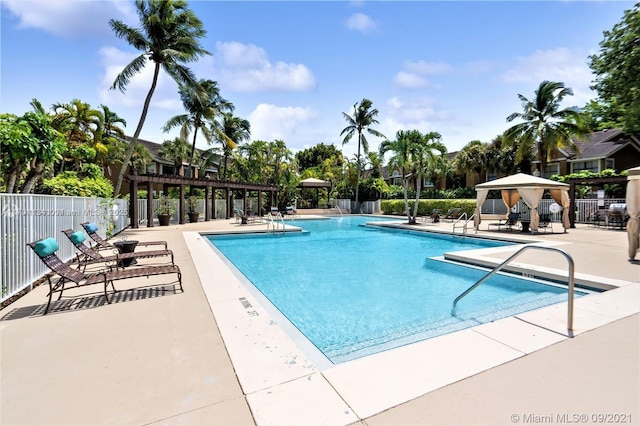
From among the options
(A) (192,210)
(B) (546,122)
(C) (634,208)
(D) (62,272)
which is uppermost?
(B) (546,122)

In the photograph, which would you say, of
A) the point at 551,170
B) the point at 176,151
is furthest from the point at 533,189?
the point at 176,151

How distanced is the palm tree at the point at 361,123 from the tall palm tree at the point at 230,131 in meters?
11.2

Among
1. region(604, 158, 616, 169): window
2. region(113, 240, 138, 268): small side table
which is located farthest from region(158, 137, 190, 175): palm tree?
region(604, 158, 616, 169): window

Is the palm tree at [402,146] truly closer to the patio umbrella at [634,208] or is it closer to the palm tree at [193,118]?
the patio umbrella at [634,208]

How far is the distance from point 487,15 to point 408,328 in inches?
445

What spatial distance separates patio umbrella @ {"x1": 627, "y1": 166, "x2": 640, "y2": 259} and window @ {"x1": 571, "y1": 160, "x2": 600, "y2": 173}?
2311cm

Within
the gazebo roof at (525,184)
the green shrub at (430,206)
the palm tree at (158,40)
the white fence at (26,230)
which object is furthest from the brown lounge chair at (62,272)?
the green shrub at (430,206)

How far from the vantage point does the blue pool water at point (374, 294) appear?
14.8 ft

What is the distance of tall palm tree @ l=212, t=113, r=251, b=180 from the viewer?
27.1m

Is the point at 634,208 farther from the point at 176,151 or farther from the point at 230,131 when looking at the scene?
the point at 176,151

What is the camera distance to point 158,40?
15.8m

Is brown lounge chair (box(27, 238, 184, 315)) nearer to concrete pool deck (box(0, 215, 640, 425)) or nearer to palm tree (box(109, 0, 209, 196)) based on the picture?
concrete pool deck (box(0, 215, 640, 425))

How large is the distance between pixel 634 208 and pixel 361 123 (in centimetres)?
2940

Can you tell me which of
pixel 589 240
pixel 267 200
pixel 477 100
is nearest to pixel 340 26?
pixel 477 100
